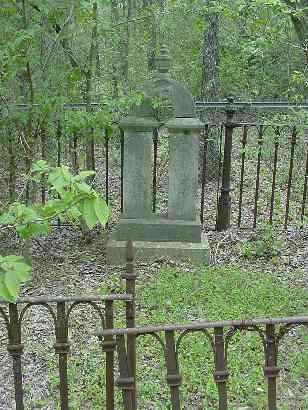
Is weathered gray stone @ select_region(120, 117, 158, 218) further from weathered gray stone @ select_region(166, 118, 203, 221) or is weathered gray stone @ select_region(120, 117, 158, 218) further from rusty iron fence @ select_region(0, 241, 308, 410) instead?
rusty iron fence @ select_region(0, 241, 308, 410)

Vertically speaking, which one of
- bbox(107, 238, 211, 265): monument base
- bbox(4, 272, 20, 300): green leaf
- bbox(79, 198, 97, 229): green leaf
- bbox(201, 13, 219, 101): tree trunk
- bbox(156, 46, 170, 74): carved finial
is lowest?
bbox(107, 238, 211, 265): monument base

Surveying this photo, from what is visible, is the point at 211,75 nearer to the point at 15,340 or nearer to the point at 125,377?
the point at 15,340

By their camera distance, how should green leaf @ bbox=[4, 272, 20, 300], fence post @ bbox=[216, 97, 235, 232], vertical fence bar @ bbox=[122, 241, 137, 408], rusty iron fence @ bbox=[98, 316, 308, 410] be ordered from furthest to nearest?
fence post @ bbox=[216, 97, 235, 232] < vertical fence bar @ bbox=[122, 241, 137, 408] < rusty iron fence @ bbox=[98, 316, 308, 410] < green leaf @ bbox=[4, 272, 20, 300]

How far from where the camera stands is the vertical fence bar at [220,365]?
204cm

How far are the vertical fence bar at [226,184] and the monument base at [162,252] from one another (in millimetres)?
1087

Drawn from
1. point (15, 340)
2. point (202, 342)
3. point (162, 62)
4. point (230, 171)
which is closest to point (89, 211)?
point (15, 340)

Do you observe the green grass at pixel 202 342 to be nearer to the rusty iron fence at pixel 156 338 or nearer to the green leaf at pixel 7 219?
the rusty iron fence at pixel 156 338

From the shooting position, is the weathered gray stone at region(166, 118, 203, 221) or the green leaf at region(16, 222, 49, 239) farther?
the weathered gray stone at region(166, 118, 203, 221)

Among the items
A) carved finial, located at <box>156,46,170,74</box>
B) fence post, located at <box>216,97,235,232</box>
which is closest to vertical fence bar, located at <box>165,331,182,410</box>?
carved finial, located at <box>156,46,170,74</box>

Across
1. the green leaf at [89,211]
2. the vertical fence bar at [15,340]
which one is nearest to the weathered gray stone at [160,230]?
the vertical fence bar at [15,340]

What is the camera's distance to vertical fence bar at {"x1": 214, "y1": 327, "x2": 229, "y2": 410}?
2.04 m

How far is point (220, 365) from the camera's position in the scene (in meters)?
2.09

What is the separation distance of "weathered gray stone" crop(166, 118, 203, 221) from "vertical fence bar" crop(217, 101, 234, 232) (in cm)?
94

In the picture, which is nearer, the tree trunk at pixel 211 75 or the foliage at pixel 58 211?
the foliage at pixel 58 211
